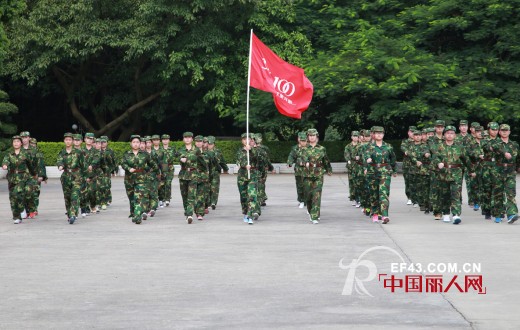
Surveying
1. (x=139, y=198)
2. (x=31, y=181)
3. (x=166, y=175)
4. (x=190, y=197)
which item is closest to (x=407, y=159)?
(x=166, y=175)

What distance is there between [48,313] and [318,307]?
8.53 ft

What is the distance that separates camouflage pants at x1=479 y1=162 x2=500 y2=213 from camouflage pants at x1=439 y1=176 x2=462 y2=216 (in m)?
0.69

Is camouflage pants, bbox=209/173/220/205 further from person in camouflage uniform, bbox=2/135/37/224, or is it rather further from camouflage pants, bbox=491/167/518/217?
camouflage pants, bbox=491/167/518/217

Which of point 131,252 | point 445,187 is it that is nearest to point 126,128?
point 445,187

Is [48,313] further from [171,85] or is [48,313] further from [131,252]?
[171,85]

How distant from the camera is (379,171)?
58.7ft

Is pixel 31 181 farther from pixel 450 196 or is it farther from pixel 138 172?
pixel 450 196

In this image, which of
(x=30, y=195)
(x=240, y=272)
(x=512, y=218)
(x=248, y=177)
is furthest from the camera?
(x=30, y=195)

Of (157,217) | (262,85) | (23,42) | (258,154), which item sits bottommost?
(157,217)

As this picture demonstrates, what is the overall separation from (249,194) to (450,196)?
393 centimetres

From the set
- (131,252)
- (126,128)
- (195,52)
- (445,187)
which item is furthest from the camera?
(126,128)

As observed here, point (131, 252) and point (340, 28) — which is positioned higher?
point (340, 28)

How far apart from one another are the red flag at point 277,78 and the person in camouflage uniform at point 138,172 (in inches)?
131

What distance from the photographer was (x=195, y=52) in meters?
42.4
